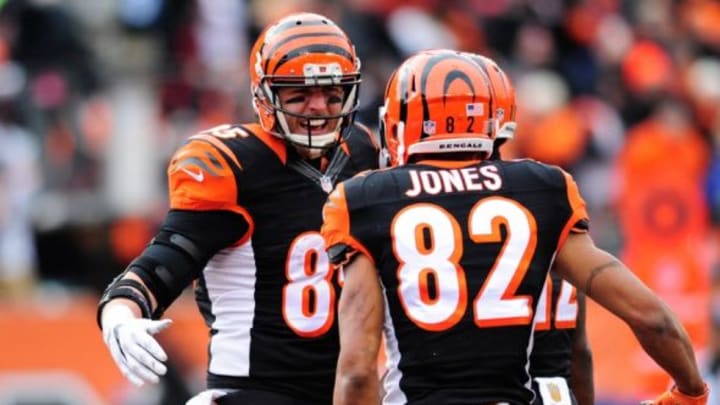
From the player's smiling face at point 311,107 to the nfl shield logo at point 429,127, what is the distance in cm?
84

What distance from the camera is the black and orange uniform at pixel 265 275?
608 centimetres

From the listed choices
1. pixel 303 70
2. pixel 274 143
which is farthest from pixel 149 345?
pixel 303 70

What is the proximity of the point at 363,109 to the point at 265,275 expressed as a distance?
6789mm

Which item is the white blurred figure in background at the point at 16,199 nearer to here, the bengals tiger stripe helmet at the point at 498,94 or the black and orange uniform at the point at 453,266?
the bengals tiger stripe helmet at the point at 498,94

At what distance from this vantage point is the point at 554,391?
18.2ft

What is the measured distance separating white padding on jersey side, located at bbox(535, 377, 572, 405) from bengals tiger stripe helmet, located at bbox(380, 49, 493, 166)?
761mm

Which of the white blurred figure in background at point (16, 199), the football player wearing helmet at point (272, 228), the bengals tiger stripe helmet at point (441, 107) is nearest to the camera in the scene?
the bengals tiger stripe helmet at point (441, 107)

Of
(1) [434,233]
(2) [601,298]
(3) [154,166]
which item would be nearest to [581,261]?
(2) [601,298]

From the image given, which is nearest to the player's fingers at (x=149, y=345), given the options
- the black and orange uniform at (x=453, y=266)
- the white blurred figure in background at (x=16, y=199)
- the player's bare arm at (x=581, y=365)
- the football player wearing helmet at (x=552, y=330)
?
the black and orange uniform at (x=453, y=266)

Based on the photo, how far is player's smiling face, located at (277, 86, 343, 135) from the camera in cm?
613

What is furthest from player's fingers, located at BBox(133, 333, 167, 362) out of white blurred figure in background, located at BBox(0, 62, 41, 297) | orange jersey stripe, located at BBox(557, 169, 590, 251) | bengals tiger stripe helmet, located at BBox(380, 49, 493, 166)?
white blurred figure in background, located at BBox(0, 62, 41, 297)

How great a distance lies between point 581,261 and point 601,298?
0.13 meters

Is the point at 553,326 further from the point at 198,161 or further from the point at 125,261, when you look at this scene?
the point at 125,261

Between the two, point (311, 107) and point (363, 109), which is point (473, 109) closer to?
point (311, 107)
